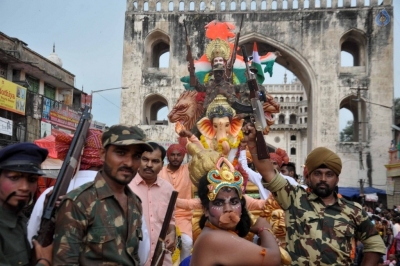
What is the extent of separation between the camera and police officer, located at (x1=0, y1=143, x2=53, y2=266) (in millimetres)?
1872

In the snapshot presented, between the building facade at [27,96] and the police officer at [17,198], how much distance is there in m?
Answer: 13.8

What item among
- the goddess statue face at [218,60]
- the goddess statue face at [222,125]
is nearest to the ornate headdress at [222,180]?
the goddess statue face at [222,125]

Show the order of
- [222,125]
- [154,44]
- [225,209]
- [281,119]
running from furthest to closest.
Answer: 1. [281,119]
2. [154,44]
3. [222,125]
4. [225,209]

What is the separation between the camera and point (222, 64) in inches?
310

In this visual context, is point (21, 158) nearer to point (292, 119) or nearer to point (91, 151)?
point (91, 151)

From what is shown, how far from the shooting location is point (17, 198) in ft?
6.47

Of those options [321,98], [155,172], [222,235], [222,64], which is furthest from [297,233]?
[321,98]

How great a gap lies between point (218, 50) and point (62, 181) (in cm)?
621

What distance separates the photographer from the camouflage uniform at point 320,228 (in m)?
2.70

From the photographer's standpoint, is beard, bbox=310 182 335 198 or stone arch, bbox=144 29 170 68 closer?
beard, bbox=310 182 335 198

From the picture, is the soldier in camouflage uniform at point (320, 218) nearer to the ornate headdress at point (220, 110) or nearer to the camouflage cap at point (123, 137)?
the camouflage cap at point (123, 137)

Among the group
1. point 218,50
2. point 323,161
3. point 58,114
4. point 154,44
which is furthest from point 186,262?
point 154,44

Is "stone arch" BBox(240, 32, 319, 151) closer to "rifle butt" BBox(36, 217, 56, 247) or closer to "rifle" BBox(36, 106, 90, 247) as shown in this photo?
"rifle" BBox(36, 106, 90, 247)

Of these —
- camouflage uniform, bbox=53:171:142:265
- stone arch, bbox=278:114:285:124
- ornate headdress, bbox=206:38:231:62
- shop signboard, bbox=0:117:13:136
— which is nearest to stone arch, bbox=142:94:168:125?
shop signboard, bbox=0:117:13:136
